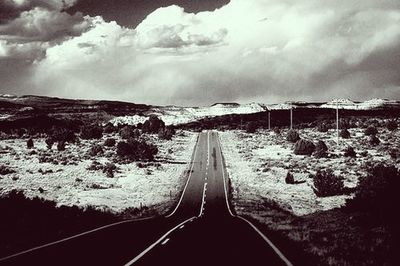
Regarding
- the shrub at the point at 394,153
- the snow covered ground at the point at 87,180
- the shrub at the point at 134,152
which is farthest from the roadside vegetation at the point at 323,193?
the shrub at the point at 134,152

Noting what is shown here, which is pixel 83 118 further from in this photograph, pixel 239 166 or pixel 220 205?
pixel 220 205

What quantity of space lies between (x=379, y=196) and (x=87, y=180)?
3726 centimetres

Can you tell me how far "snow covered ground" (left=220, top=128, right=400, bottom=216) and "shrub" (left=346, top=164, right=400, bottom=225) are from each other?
9286 millimetres

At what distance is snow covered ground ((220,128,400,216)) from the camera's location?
41744mm

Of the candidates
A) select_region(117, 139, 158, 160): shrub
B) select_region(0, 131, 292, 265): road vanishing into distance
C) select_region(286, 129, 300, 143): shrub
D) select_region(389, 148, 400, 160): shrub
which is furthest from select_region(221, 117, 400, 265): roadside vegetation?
select_region(117, 139, 158, 160): shrub

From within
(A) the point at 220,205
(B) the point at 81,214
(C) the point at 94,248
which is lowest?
(A) the point at 220,205

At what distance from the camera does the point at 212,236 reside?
1540cm

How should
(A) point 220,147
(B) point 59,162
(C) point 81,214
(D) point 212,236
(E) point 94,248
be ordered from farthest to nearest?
1. (A) point 220,147
2. (B) point 59,162
3. (C) point 81,214
4. (D) point 212,236
5. (E) point 94,248

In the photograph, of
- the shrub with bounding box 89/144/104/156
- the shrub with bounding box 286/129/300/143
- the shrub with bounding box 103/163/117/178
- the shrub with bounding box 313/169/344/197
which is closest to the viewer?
the shrub with bounding box 313/169/344/197

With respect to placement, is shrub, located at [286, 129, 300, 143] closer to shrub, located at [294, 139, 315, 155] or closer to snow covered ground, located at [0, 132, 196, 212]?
shrub, located at [294, 139, 315, 155]

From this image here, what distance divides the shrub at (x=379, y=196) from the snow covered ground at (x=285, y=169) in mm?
9286

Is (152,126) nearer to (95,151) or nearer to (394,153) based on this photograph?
(95,151)

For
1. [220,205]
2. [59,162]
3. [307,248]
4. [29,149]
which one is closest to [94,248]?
[307,248]

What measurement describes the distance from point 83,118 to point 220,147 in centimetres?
11455
